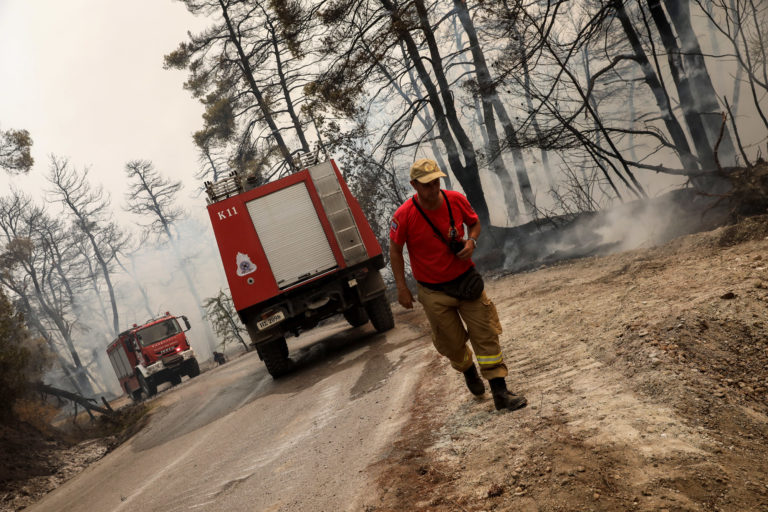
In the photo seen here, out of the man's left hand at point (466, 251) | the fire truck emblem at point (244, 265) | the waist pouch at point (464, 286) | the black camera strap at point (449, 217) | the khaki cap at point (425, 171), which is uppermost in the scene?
the fire truck emblem at point (244, 265)

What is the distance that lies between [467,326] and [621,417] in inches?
51.0

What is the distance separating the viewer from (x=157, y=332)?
75.3 feet

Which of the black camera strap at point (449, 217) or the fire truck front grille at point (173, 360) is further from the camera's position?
the fire truck front grille at point (173, 360)

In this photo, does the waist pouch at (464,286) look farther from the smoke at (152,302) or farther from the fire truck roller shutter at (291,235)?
the smoke at (152,302)

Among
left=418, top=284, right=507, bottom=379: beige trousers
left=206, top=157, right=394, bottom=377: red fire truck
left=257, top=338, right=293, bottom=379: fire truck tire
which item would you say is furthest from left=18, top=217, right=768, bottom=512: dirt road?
left=206, top=157, right=394, bottom=377: red fire truck

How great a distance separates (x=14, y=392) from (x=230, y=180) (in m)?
7.87

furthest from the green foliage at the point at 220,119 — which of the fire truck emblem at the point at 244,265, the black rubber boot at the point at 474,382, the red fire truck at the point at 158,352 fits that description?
the black rubber boot at the point at 474,382

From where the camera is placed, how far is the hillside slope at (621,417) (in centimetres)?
268

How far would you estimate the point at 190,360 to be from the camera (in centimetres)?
2327

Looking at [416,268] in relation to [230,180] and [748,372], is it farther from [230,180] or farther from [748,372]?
[230,180]

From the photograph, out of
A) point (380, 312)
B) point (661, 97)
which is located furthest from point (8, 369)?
point (661, 97)

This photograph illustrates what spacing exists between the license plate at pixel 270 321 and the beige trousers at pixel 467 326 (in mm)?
5820

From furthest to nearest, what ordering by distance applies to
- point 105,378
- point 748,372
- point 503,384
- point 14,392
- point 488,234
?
point 105,378
point 488,234
point 14,392
point 503,384
point 748,372

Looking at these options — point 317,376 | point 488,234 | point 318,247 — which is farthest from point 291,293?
point 488,234
